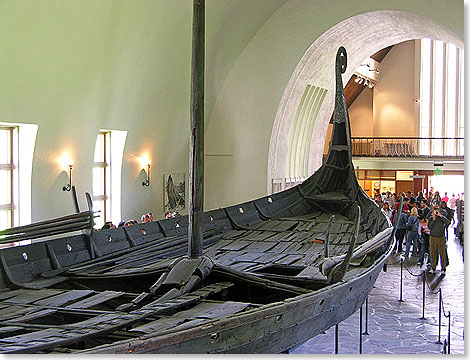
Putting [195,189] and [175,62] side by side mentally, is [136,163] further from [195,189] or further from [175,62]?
[195,189]

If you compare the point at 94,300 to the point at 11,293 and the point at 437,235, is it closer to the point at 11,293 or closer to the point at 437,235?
the point at 11,293

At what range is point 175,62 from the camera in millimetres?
13055

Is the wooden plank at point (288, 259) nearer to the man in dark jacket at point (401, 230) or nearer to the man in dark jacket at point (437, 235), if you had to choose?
the man in dark jacket at point (437, 235)

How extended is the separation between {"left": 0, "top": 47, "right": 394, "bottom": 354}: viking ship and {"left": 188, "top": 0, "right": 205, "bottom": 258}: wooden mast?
35cm

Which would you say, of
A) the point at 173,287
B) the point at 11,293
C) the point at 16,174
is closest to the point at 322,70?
the point at 16,174

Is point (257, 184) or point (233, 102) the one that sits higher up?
point (233, 102)

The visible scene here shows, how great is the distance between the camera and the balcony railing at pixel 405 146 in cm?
2580

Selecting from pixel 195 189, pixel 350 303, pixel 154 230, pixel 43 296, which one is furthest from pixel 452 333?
pixel 43 296

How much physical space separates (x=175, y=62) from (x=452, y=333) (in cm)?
760

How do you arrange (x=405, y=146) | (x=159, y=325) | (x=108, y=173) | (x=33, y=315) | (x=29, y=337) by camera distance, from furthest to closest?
(x=405, y=146) < (x=108, y=173) < (x=33, y=315) < (x=159, y=325) < (x=29, y=337)

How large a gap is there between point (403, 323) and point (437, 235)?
290 centimetres

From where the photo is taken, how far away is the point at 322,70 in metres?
16.0

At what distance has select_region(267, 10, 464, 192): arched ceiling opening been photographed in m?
14.1

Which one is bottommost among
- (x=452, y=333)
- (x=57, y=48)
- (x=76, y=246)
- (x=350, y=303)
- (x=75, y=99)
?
(x=452, y=333)
